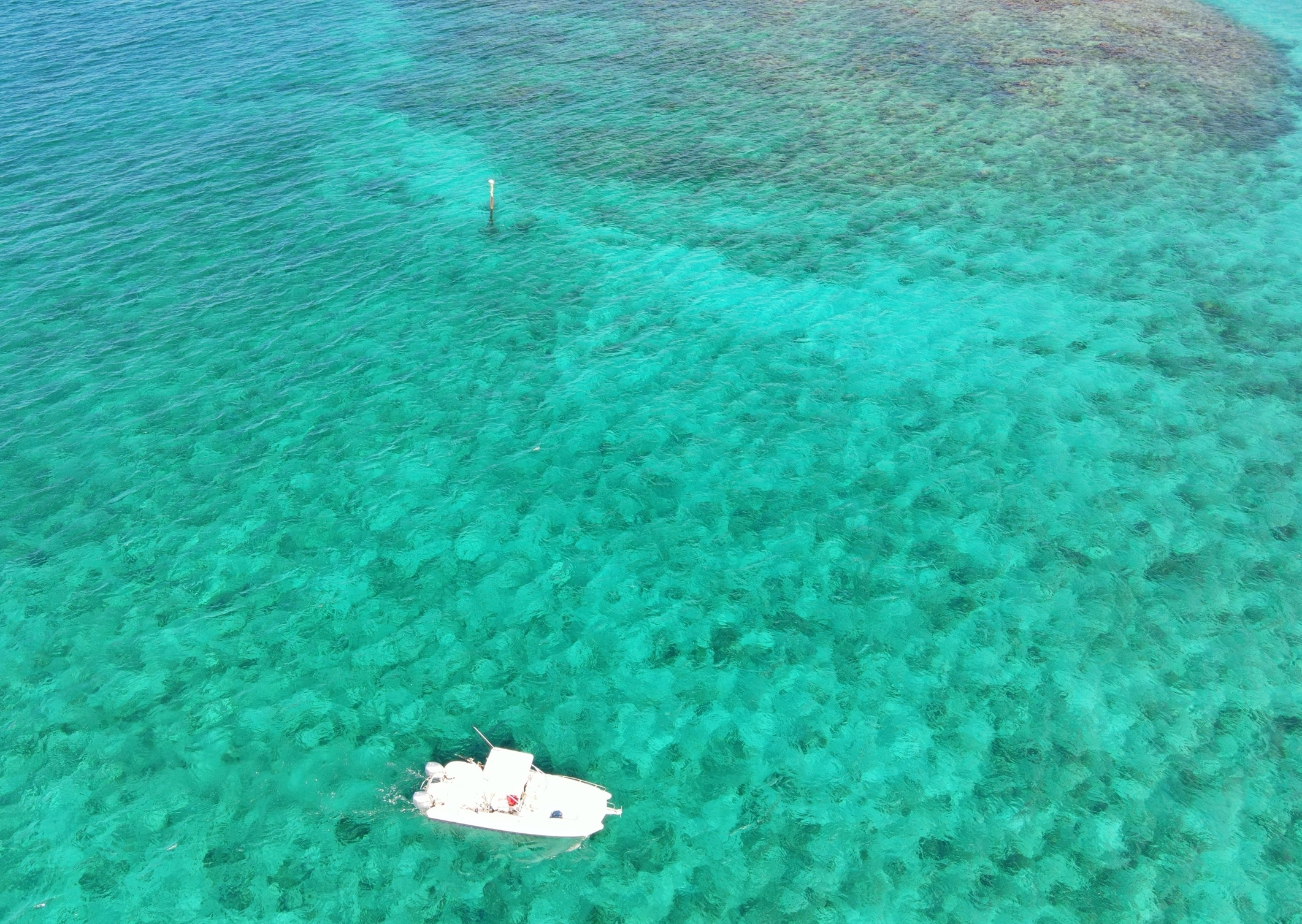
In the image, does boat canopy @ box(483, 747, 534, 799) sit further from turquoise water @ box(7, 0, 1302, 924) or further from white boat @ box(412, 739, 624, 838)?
turquoise water @ box(7, 0, 1302, 924)

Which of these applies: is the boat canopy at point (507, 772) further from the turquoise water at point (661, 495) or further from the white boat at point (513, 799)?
the turquoise water at point (661, 495)

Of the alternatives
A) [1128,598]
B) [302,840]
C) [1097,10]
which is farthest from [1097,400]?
[1097,10]

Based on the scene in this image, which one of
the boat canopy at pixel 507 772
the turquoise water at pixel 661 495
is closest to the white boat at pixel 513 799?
the boat canopy at pixel 507 772

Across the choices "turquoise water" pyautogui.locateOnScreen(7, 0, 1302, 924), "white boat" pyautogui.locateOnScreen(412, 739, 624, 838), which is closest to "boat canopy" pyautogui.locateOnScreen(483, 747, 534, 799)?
"white boat" pyautogui.locateOnScreen(412, 739, 624, 838)

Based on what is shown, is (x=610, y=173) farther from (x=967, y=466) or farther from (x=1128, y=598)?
(x=1128, y=598)

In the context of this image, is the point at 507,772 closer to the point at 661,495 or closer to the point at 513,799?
the point at 513,799

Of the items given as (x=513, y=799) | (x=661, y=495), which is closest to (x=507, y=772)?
(x=513, y=799)

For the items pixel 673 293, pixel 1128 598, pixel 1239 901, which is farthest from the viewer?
pixel 673 293
